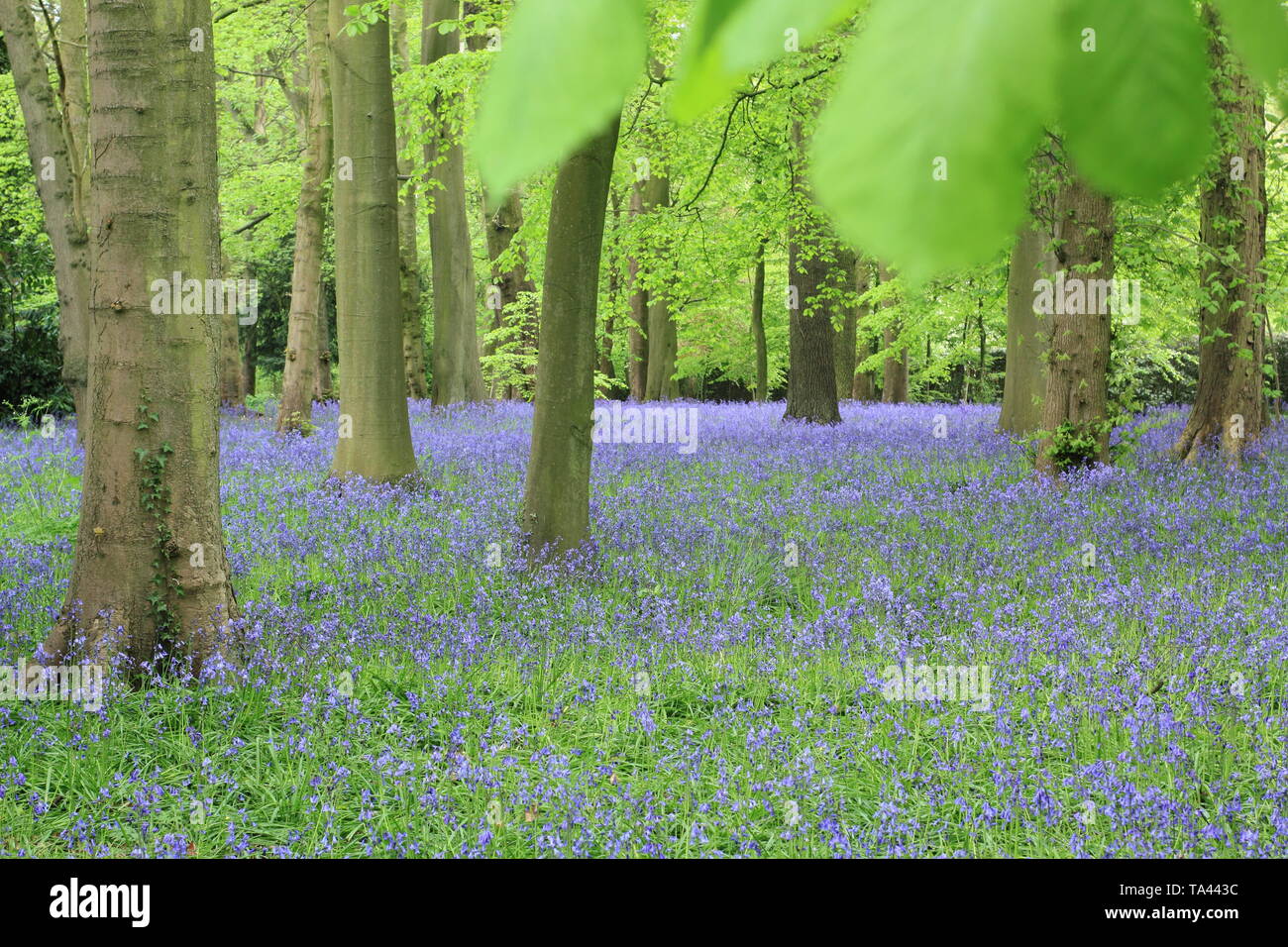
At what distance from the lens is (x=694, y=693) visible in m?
4.80

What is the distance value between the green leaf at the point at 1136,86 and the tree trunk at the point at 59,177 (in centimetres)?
1162

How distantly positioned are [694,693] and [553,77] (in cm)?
466

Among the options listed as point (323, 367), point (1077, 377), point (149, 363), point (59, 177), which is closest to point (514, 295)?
point (323, 367)

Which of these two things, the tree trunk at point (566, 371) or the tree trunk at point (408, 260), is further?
the tree trunk at point (408, 260)

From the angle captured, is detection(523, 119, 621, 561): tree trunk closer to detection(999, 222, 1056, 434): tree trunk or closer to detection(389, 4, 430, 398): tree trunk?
detection(999, 222, 1056, 434): tree trunk

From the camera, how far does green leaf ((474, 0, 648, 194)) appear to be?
0.32 meters

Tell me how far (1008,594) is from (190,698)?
183 inches

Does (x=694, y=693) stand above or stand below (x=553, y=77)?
below

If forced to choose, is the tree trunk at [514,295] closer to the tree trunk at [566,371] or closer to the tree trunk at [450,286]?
the tree trunk at [450,286]

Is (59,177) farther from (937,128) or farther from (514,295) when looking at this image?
(937,128)

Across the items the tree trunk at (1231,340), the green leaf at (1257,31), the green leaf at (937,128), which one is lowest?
the green leaf at (937,128)

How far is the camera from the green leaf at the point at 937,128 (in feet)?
0.87

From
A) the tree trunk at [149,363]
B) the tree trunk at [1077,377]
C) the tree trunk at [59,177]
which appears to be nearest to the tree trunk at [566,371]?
the tree trunk at [149,363]
